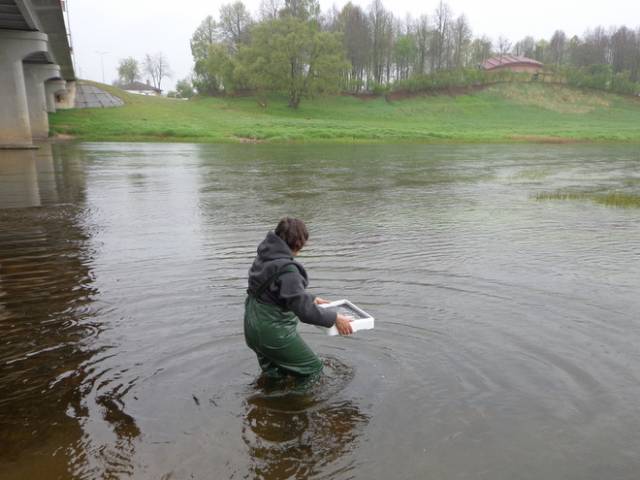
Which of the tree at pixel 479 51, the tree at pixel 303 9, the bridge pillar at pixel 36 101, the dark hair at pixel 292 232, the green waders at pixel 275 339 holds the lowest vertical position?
the green waders at pixel 275 339

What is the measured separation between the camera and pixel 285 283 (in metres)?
4.27

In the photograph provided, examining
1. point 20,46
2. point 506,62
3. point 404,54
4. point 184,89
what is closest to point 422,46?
point 404,54

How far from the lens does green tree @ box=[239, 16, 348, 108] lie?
2611 inches

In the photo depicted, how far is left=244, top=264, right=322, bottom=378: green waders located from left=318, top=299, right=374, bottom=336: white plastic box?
285 millimetres

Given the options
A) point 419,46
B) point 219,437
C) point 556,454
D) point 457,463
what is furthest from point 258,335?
point 419,46

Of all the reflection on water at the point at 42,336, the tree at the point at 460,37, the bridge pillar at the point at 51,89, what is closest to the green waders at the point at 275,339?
the reflection on water at the point at 42,336

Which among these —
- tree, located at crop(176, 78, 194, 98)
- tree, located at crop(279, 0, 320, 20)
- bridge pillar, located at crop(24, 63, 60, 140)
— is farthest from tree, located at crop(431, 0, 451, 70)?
bridge pillar, located at crop(24, 63, 60, 140)

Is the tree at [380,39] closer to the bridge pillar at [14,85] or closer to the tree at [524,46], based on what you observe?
the tree at [524,46]

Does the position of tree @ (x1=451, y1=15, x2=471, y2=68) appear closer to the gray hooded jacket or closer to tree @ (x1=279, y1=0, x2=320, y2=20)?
tree @ (x1=279, y1=0, x2=320, y2=20)

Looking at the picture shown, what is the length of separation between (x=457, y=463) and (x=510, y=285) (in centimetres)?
445

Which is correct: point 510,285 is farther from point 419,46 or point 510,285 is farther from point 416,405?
point 419,46

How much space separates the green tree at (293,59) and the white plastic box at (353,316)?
65.1 m

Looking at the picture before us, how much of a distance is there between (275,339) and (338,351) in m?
1.34

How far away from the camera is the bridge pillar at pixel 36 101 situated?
40969mm
